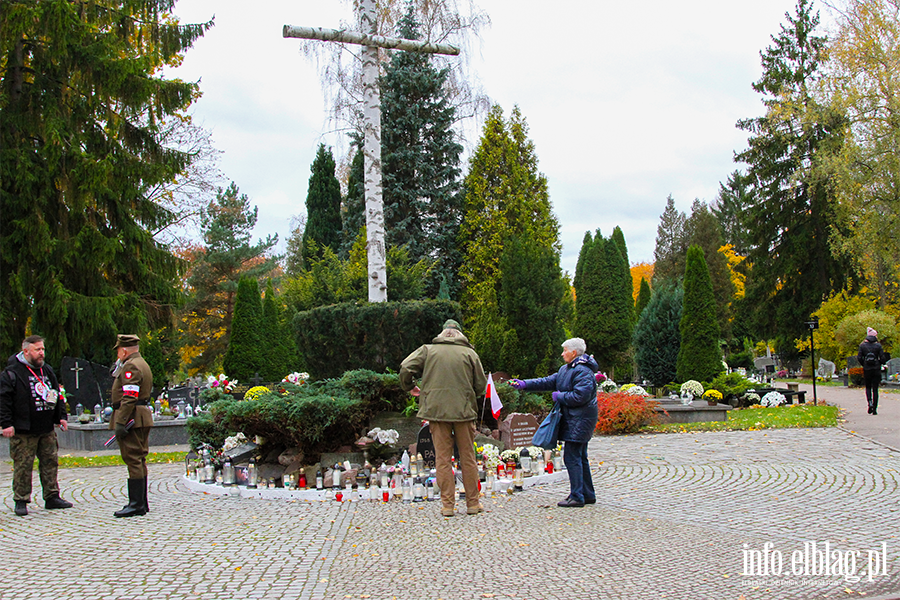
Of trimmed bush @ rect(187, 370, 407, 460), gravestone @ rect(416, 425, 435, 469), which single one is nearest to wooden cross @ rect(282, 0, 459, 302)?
trimmed bush @ rect(187, 370, 407, 460)

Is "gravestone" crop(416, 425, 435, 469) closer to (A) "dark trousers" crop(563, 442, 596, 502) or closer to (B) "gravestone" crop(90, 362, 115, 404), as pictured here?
(A) "dark trousers" crop(563, 442, 596, 502)

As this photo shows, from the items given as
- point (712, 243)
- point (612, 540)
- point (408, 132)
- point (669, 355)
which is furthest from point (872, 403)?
point (712, 243)

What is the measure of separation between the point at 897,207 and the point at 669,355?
11419mm

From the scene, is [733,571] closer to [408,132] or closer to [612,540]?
[612,540]

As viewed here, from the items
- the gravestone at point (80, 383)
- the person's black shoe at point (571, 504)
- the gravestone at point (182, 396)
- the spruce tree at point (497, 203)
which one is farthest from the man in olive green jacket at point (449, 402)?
the spruce tree at point (497, 203)

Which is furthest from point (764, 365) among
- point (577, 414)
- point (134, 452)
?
point (134, 452)

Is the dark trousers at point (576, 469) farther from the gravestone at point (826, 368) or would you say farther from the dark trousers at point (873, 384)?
the gravestone at point (826, 368)

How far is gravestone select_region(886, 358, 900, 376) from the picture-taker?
76.5 feet

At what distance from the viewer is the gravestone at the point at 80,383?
1552cm

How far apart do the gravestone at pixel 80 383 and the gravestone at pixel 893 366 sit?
23438 mm

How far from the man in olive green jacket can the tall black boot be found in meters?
2.71

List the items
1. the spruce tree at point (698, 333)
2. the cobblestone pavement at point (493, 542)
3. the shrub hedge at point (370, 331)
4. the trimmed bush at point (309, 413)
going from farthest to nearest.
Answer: the spruce tree at point (698, 333), the shrub hedge at point (370, 331), the trimmed bush at point (309, 413), the cobblestone pavement at point (493, 542)

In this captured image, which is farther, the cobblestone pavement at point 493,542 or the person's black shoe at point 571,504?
the person's black shoe at point 571,504

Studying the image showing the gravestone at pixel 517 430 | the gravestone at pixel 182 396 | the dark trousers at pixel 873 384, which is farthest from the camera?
the gravestone at pixel 182 396
